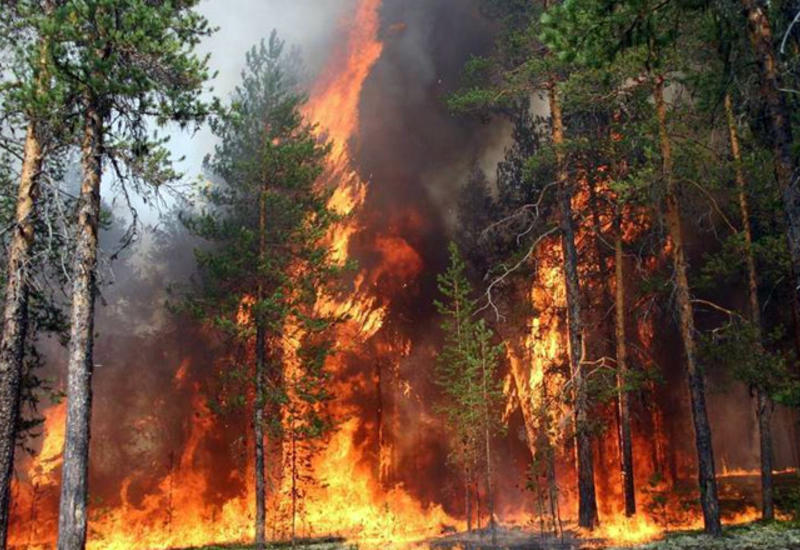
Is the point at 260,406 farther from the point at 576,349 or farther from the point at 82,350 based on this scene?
the point at 576,349

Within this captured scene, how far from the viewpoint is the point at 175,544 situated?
28.7 m

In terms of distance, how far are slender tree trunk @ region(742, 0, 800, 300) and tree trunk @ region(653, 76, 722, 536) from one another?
5623 mm

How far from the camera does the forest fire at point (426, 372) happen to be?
22.2m

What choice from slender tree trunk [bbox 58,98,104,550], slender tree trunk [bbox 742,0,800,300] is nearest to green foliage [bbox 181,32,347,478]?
slender tree trunk [bbox 58,98,104,550]

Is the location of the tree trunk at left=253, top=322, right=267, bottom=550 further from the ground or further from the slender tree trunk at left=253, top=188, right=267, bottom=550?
the ground

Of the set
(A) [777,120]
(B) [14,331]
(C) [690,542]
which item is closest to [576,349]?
(C) [690,542]

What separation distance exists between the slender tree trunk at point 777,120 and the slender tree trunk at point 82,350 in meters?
12.6

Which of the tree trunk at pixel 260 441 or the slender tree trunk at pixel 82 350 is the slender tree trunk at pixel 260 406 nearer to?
the tree trunk at pixel 260 441

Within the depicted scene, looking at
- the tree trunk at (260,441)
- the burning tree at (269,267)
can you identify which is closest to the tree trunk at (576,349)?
the burning tree at (269,267)

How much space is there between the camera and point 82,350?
37.3ft

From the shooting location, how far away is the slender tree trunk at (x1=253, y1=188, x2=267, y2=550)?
67.4 feet

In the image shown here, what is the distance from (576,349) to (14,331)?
15912 millimetres

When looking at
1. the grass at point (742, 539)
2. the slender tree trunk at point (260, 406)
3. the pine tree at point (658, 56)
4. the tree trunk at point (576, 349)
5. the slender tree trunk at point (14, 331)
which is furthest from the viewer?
the slender tree trunk at point (260, 406)

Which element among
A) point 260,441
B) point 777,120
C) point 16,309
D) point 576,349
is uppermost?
point 777,120
